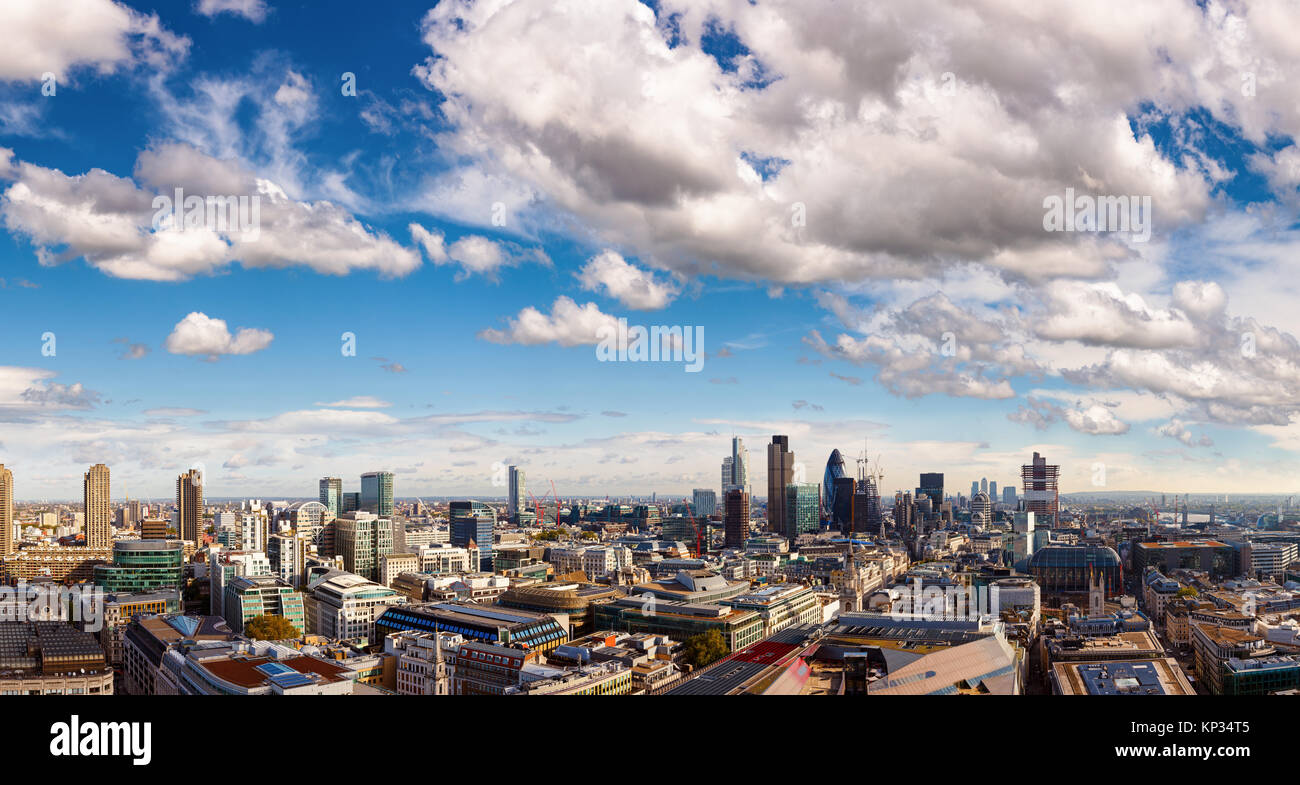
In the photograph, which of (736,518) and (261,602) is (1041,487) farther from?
(261,602)

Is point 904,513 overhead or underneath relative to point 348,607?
underneath

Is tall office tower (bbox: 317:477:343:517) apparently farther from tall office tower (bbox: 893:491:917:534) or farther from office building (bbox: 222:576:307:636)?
tall office tower (bbox: 893:491:917:534)

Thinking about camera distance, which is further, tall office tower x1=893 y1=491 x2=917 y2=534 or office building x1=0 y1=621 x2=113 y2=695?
tall office tower x1=893 y1=491 x2=917 y2=534

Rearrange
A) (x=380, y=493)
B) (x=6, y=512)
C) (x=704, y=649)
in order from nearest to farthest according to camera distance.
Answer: (x=704, y=649) < (x=6, y=512) < (x=380, y=493)

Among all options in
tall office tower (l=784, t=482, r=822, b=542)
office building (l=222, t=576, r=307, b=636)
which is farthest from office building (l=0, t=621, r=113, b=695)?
tall office tower (l=784, t=482, r=822, b=542)

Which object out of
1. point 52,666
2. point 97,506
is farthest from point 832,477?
point 52,666

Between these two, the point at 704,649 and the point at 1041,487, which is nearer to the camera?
the point at 704,649

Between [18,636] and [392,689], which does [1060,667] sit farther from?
[18,636]
